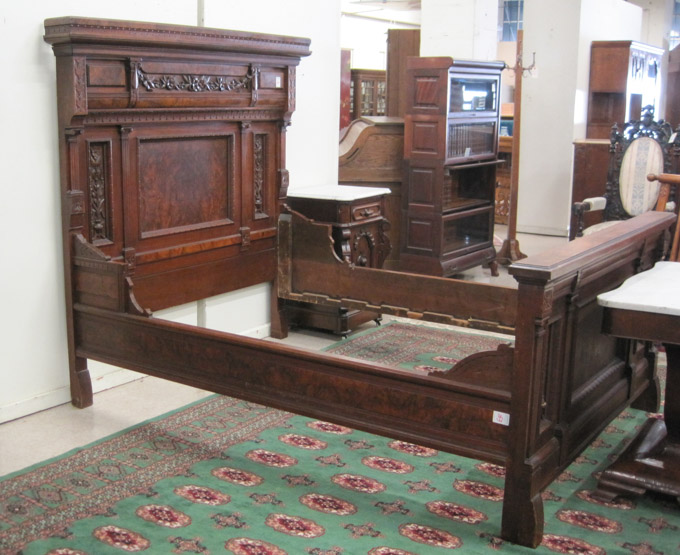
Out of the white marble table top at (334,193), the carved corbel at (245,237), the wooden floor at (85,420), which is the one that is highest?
the white marble table top at (334,193)

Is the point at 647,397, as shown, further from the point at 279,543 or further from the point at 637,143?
the point at 637,143

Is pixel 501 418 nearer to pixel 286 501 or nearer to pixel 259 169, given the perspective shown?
pixel 286 501

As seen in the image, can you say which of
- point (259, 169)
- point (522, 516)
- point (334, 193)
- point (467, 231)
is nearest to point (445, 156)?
point (467, 231)

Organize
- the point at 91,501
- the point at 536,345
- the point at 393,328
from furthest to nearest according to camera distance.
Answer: the point at 393,328 → the point at 91,501 → the point at 536,345

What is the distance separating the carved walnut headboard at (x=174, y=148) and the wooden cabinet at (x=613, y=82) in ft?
18.5

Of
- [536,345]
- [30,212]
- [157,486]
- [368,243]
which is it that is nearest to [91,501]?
[157,486]

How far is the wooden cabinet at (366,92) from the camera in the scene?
13664 mm

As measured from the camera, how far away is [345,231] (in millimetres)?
5055

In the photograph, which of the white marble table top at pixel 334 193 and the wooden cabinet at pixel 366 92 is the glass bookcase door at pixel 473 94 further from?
the wooden cabinet at pixel 366 92

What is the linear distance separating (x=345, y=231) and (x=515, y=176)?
3095 millimetres

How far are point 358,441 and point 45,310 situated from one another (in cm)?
158

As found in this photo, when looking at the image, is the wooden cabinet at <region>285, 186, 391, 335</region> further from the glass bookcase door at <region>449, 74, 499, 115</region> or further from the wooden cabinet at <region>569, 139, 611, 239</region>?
the wooden cabinet at <region>569, 139, 611, 239</region>

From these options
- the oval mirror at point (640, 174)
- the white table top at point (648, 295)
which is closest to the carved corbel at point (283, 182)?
the white table top at point (648, 295)

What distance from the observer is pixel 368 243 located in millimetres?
5320
